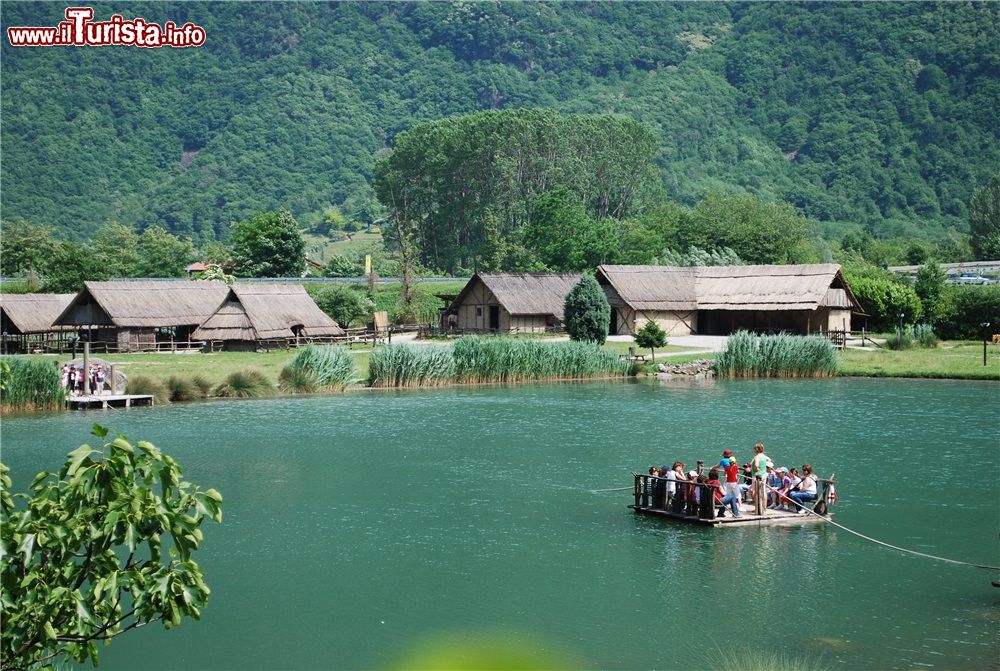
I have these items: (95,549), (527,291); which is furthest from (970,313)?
(95,549)

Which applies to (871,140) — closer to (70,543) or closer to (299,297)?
(299,297)

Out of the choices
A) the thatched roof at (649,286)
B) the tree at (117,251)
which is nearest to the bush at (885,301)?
the thatched roof at (649,286)

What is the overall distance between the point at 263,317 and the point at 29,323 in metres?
10.9

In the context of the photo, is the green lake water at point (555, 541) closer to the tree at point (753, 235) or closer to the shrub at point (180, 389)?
the shrub at point (180, 389)

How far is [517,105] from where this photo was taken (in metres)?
188

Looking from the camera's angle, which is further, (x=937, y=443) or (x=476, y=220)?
(x=476, y=220)

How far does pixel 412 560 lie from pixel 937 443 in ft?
57.9

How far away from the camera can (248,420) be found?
37594 millimetres

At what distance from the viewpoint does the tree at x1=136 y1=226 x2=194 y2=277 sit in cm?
8606

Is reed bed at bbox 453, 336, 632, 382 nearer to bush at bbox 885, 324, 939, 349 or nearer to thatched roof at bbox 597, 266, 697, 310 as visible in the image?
thatched roof at bbox 597, 266, 697, 310

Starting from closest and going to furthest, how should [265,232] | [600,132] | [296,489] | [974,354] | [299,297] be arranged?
[296,489]
[974,354]
[299,297]
[265,232]
[600,132]

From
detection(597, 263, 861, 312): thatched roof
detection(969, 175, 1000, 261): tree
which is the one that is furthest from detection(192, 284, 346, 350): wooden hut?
detection(969, 175, 1000, 261): tree

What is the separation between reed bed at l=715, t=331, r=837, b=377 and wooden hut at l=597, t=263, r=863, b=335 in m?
9.43

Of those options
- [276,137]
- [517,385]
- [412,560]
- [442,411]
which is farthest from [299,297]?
[276,137]
